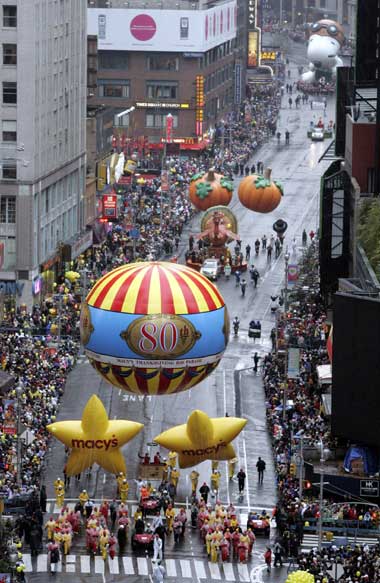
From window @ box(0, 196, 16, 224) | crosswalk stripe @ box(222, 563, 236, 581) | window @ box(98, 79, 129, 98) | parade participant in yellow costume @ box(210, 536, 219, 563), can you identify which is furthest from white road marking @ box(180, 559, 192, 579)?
window @ box(98, 79, 129, 98)

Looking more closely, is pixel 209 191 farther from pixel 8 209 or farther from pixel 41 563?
pixel 41 563

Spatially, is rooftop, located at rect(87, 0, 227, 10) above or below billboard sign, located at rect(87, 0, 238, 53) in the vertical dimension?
above

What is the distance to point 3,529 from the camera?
251ft

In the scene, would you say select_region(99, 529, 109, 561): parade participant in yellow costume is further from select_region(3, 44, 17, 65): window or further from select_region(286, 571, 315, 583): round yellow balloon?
select_region(3, 44, 17, 65): window

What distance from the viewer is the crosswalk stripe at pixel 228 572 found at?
256 ft

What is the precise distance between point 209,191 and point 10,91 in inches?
1120

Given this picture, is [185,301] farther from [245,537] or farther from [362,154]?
[362,154]

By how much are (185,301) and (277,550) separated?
16.4 m

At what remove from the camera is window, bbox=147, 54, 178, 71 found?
19738cm

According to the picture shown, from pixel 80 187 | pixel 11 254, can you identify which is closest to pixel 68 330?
pixel 11 254

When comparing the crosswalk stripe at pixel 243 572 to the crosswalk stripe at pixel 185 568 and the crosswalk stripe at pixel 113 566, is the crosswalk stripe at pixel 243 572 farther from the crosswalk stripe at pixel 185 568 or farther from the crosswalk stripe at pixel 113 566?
the crosswalk stripe at pixel 113 566

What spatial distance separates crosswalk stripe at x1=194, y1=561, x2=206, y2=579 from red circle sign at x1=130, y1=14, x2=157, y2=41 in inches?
4749

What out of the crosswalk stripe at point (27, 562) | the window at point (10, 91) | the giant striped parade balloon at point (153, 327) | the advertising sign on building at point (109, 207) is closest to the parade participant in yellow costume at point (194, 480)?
the giant striped parade balloon at point (153, 327)

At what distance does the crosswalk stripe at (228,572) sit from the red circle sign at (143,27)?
396 feet
